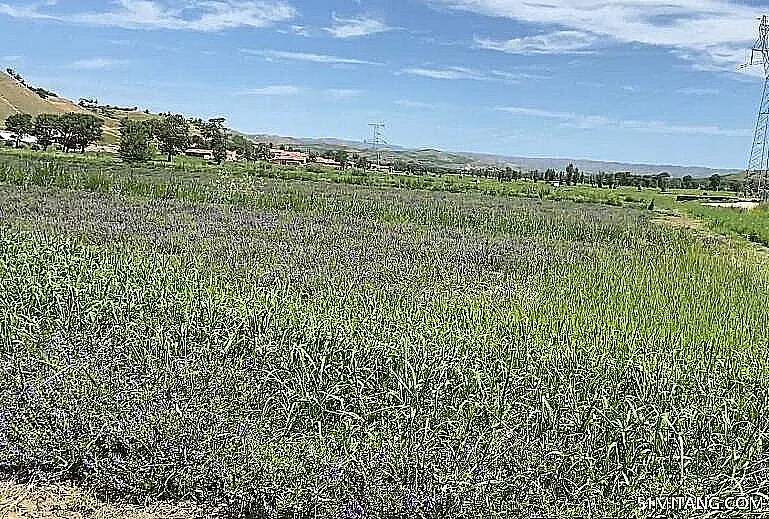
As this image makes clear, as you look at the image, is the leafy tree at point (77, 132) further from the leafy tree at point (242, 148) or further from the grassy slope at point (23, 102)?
the grassy slope at point (23, 102)

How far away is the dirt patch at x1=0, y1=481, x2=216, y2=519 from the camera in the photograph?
12.4 ft

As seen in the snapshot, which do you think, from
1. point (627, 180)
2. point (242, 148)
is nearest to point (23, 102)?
point (242, 148)

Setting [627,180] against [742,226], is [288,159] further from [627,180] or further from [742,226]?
[742,226]

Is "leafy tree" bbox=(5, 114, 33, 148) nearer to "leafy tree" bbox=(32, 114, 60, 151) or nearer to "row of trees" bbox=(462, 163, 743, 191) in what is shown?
→ "leafy tree" bbox=(32, 114, 60, 151)

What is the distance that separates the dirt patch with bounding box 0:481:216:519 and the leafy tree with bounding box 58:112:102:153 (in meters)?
76.5

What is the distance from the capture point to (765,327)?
5418mm

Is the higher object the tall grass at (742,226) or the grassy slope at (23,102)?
the grassy slope at (23,102)

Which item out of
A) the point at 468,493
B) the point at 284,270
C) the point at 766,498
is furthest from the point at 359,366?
the point at 284,270

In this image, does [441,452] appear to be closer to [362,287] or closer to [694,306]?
[362,287]

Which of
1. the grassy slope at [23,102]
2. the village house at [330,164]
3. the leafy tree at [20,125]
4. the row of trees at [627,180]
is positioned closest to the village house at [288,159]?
the village house at [330,164]

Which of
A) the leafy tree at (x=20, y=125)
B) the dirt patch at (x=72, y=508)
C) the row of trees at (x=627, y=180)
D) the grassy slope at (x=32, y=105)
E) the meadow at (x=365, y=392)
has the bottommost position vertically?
the dirt patch at (x=72, y=508)

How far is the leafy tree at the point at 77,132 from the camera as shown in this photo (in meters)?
76.6

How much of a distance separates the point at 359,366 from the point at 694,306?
3436mm

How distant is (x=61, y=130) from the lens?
80.2 metres
